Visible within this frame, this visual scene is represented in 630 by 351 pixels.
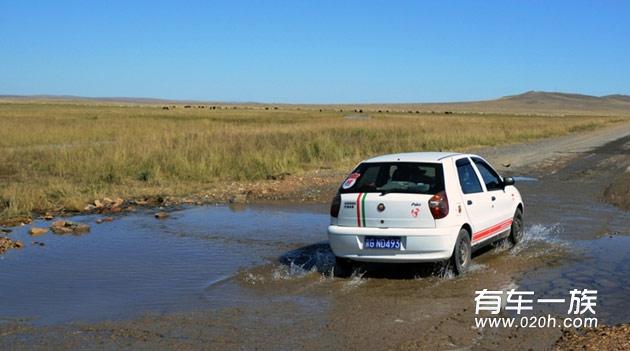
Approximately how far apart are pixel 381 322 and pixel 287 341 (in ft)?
3.08

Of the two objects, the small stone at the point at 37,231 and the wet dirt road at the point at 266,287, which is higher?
the wet dirt road at the point at 266,287

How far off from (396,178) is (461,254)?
3.86 feet

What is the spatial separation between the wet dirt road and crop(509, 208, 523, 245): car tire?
0.41 ft

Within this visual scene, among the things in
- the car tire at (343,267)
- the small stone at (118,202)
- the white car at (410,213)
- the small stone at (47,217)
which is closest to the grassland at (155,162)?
the small stone at (47,217)

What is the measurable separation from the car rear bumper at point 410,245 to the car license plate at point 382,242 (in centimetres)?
3

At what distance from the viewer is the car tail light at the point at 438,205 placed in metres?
8.25

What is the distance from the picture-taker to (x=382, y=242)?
8.29 meters

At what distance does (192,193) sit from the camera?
17578 mm

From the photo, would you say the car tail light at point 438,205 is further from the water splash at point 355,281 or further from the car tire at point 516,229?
the car tire at point 516,229

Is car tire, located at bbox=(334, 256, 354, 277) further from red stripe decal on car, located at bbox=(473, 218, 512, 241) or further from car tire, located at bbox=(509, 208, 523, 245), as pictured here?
car tire, located at bbox=(509, 208, 523, 245)

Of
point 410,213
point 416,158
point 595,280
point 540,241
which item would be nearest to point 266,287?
point 410,213

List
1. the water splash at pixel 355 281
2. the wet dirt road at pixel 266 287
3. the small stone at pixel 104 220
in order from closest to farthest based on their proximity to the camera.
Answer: the wet dirt road at pixel 266 287 < the water splash at pixel 355 281 < the small stone at pixel 104 220

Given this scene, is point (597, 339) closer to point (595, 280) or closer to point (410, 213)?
point (595, 280)

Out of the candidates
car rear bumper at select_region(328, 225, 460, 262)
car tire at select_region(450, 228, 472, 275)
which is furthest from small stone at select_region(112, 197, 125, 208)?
car tire at select_region(450, 228, 472, 275)
